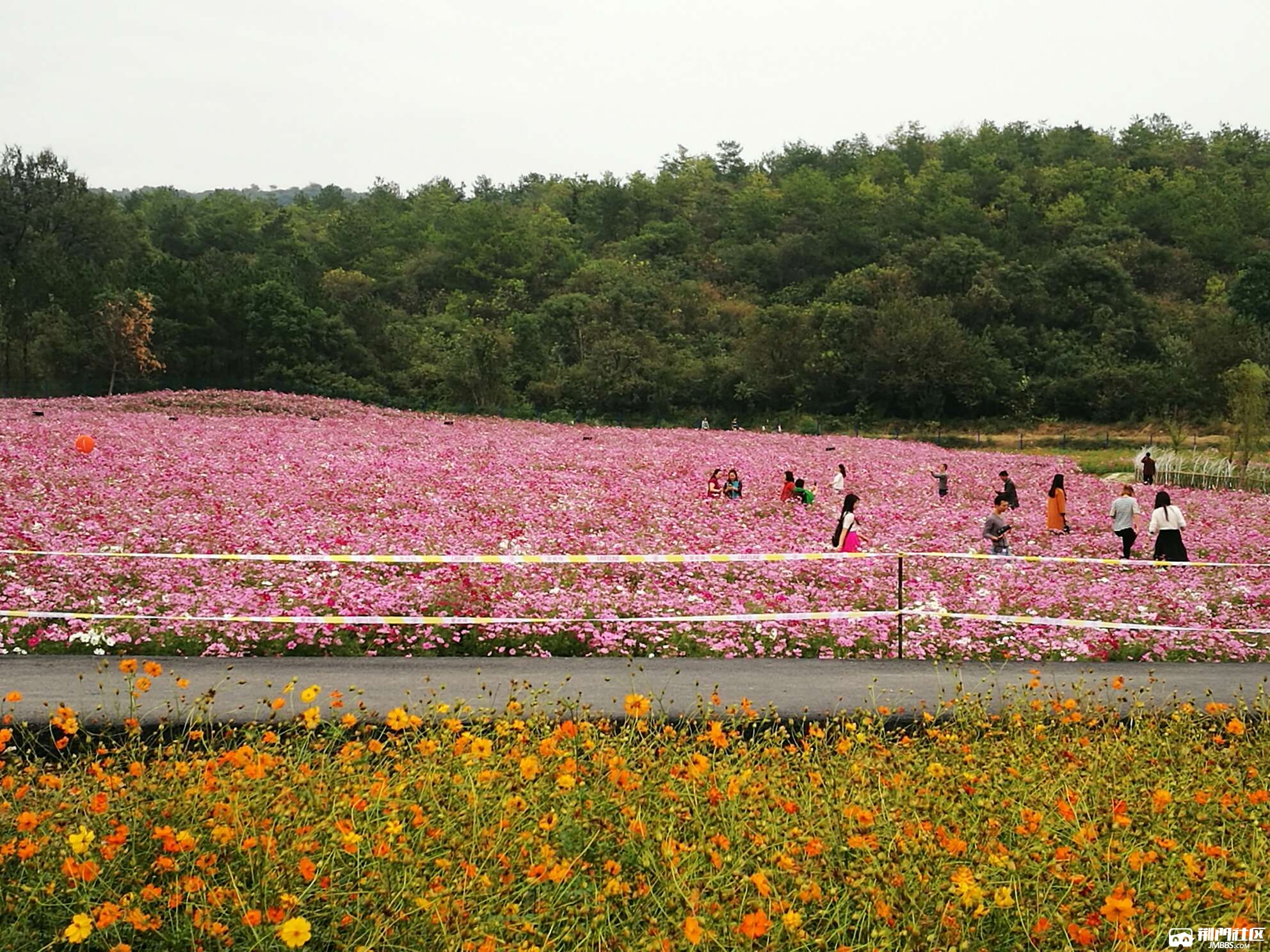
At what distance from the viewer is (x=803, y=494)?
22484 mm

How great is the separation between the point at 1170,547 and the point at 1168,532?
0.22m

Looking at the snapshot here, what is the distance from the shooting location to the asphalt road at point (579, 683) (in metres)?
7.71

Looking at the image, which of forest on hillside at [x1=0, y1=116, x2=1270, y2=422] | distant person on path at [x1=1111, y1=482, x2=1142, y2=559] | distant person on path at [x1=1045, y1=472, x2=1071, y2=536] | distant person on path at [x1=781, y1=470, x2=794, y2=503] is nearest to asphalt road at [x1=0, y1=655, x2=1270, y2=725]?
distant person on path at [x1=1111, y1=482, x2=1142, y2=559]

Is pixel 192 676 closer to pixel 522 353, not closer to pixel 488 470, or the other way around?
pixel 488 470

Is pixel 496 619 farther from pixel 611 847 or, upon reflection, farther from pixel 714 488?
pixel 714 488

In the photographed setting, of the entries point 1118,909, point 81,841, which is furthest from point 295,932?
point 1118,909

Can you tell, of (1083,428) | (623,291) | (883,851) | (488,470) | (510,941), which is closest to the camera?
(510,941)

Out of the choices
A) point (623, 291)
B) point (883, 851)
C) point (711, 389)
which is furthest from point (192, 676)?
point (623, 291)

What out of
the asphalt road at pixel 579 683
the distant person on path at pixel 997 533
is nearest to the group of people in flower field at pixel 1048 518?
the distant person on path at pixel 997 533

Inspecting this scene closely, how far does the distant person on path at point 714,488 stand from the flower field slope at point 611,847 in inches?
626

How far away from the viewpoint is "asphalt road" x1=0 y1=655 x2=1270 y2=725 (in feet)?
25.3

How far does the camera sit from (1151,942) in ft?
14.2

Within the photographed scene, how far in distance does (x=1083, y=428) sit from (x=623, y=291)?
30758mm

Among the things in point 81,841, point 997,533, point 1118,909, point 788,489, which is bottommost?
point 997,533
